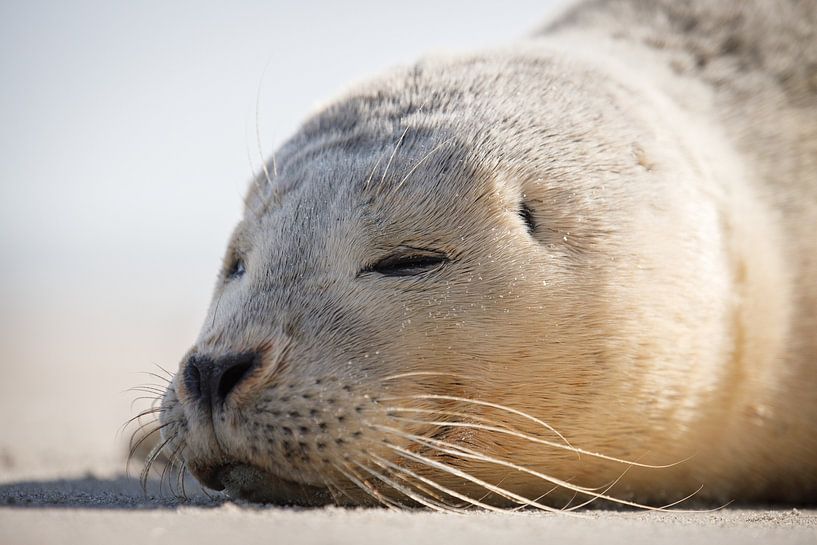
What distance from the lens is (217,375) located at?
112 inches

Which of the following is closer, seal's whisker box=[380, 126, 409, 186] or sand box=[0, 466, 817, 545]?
sand box=[0, 466, 817, 545]

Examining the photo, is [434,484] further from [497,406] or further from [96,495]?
[96,495]

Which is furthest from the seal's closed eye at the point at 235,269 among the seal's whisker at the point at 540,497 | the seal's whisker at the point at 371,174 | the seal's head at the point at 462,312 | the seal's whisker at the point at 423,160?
the seal's whisker at the point at 540,497

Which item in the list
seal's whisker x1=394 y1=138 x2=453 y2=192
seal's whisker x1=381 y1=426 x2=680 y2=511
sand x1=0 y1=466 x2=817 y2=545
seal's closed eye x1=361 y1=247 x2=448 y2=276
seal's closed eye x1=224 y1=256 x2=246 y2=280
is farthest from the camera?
seal's closed eye x1=224 y1=256 x2=246 y2=280

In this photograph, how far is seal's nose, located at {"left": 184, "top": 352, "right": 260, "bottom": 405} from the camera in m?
2.85

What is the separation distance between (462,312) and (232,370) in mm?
788

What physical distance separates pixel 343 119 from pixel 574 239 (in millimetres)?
1152

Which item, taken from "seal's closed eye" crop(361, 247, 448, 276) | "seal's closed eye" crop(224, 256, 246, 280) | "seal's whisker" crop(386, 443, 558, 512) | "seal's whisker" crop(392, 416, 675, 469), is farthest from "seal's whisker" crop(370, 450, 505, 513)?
"seal's closed eye" crop(224, 256, 246, 280)

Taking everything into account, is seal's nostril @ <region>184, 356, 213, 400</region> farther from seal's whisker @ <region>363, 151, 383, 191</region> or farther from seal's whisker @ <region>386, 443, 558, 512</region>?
seal's whisker @ <region>363, 151, 383, 191</region>

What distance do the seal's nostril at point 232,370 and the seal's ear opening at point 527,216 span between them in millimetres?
1120

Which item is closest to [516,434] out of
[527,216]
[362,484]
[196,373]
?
[362,484]

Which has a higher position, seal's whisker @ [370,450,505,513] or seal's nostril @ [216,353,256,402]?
seal's nostril @ [216,353,256,402]

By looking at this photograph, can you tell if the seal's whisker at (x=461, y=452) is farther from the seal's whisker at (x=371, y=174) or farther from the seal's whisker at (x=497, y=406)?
the seal's whisker at (x=371, y=174)

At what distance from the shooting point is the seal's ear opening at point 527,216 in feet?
11.1
